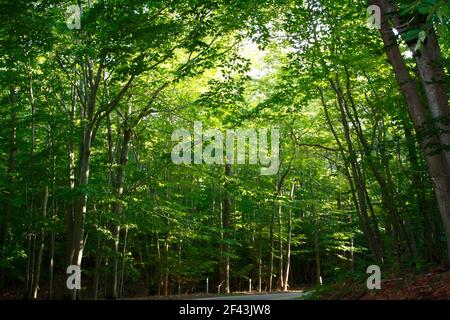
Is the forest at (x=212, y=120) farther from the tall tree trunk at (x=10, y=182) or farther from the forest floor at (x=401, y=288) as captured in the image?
the forest floor at (x=401, y=288)

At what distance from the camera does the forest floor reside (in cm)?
643

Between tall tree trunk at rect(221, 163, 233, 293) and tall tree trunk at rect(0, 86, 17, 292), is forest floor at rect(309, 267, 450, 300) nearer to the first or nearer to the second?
tall tree trunk at rect(0, 86, 17, 292)

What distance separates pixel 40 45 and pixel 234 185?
28.3 ft

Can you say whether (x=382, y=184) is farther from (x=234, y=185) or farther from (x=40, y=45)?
(x=40, y=45)

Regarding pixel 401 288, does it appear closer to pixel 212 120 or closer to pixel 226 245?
pixel 212 120

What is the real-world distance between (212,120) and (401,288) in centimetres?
1080

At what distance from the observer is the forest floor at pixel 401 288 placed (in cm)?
643

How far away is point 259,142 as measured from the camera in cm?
2581

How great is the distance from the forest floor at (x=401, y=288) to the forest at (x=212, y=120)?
413 millimetres

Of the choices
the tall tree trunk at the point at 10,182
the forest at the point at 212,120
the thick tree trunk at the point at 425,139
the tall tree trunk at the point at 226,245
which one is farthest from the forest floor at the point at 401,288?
the tall tree trunk at the point at 226,245

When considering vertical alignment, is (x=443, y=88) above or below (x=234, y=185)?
below
